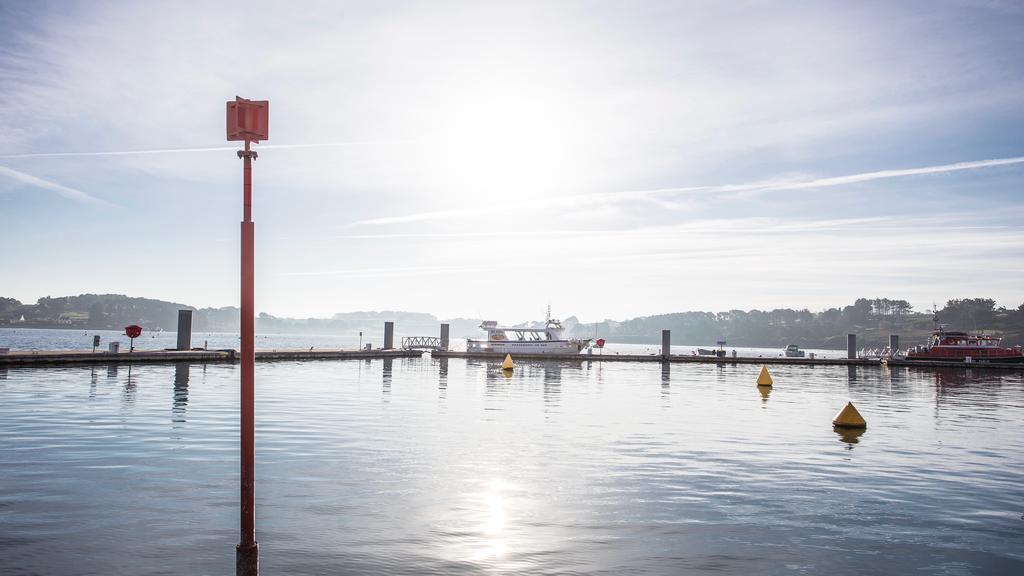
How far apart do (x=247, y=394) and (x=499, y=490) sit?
7216mm

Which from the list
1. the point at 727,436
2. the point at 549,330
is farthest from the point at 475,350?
the point at 727,436

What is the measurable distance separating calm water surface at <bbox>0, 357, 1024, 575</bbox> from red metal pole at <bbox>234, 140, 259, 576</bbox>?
4.06ft

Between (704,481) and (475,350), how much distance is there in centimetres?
7384

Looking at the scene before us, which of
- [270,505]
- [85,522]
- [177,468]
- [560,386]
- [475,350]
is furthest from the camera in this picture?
[475,350]

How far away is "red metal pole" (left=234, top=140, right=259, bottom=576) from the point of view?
7.76 meters

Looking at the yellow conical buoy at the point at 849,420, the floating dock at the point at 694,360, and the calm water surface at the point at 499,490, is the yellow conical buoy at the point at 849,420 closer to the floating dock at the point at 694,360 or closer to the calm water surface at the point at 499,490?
the calm water surface at the point at 499,490

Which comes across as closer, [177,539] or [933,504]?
[177,539]

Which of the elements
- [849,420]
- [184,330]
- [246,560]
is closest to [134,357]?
[184,330]

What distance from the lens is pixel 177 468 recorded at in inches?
593

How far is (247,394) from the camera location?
7.80 metres

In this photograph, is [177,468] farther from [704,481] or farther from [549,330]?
[549,330]

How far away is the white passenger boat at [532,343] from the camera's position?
289 ft

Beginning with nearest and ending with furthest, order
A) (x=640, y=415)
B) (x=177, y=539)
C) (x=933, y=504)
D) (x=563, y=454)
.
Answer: (x=177, y=539) → (x=933, y=504) → (x=563, y=454) → (x=640, y=415)

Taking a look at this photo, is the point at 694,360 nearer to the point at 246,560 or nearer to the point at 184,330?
the point at 184,330
